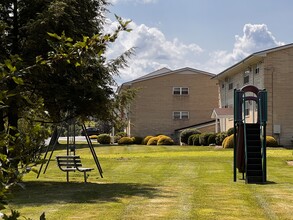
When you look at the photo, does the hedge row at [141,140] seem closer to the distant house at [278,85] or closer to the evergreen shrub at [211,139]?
the evergreen shrub at [211,139]

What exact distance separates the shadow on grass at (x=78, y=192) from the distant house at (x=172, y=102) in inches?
1501

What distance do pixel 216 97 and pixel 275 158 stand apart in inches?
1219

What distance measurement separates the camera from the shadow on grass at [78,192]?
439 inches

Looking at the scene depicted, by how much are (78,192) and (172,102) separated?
4132cm

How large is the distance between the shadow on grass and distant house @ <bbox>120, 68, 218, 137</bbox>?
125 feet

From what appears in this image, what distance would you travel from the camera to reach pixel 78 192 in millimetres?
12523

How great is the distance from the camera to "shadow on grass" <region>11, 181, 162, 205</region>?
36.6 ft

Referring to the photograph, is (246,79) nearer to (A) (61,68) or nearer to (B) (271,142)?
(B) (271,142)

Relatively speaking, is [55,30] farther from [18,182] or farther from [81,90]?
[18,182]

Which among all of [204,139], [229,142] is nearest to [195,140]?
[204,139]

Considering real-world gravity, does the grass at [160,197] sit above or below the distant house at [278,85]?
below

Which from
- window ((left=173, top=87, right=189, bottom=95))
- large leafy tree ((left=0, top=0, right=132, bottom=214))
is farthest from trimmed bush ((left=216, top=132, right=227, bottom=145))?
large leafy tree ((left=0, top=0, right=132, bottom=214))

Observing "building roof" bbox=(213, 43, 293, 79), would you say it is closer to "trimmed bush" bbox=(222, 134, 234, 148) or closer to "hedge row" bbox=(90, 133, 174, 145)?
"trimmed bush" bbox=(222, 134, 234, 148)

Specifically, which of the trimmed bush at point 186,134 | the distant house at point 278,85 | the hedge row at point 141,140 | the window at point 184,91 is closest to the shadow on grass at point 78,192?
the distant house at point 278,85
